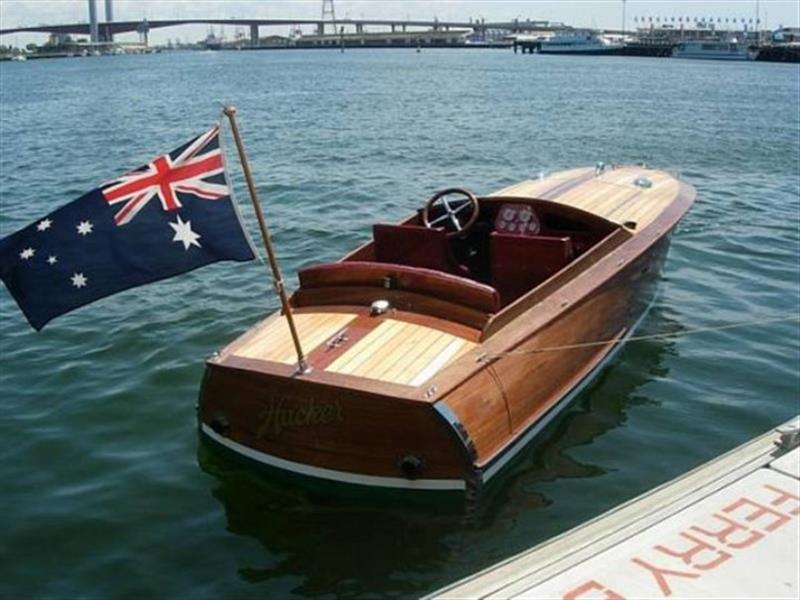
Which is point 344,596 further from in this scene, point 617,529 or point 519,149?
point 519,149

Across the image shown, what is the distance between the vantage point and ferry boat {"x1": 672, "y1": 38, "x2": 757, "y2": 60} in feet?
381

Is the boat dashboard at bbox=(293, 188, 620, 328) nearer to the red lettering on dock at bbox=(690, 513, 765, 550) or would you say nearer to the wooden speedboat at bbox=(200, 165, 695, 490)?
the wooden speedboat at bbox=(200, 165, 695, 490)

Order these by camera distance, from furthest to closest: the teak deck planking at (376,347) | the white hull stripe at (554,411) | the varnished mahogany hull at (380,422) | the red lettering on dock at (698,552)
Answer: the white hull stripe at (554,411), the teak deck planking at (376,347), the varnished mahogany hull at (380,422), the red lettering on dock at (698,552)

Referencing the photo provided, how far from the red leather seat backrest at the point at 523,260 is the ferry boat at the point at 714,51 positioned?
11680 centimetres

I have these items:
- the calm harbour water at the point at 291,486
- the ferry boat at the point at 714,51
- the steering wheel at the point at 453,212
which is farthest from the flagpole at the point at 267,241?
the ferry boat at the point at 714,51

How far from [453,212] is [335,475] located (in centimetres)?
473

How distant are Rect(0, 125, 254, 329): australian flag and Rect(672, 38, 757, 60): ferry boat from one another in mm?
120992

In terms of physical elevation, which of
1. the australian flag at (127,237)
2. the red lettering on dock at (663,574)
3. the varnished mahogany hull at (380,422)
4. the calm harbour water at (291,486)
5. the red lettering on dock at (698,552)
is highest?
the australian flag at (127,237)

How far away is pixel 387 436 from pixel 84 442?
383 cm

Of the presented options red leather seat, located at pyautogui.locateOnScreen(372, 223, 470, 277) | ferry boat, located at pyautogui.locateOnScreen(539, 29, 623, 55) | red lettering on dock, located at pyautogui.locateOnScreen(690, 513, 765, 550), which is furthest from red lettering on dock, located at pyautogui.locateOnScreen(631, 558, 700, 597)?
ferry boat, located at pyautogui.locateOnScreen(539, 29, 623, 55)

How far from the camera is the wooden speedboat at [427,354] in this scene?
7.01 m

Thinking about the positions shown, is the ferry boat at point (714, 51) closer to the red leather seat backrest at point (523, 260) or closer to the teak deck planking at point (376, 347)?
the red leather seat backrest at point (523, 260)

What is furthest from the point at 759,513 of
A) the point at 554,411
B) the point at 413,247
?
the point at 413,247

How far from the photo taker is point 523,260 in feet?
33.2
